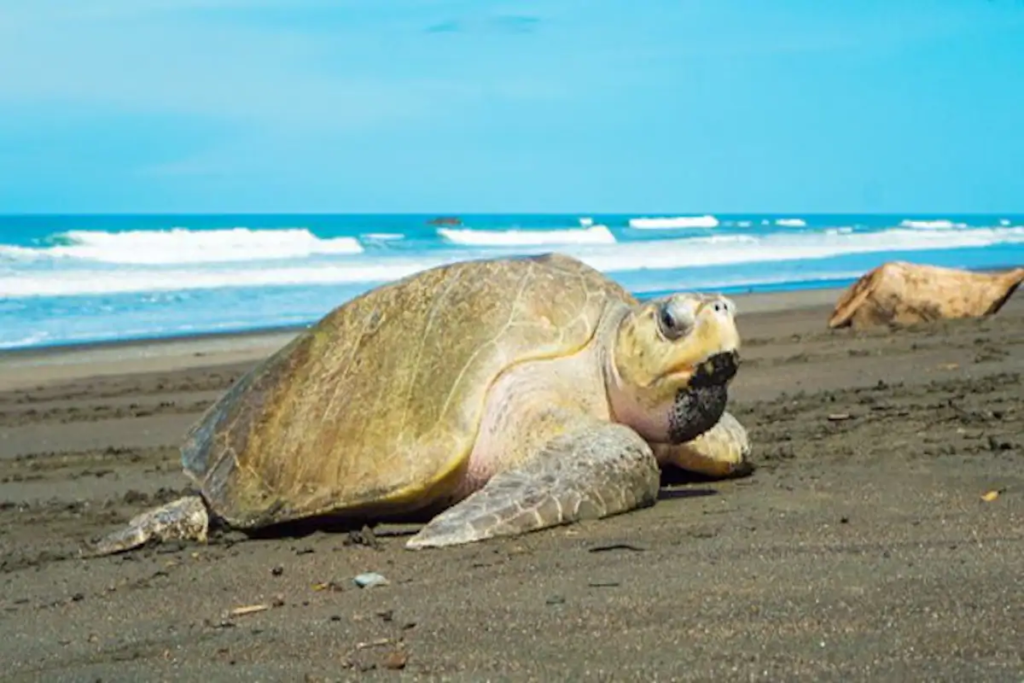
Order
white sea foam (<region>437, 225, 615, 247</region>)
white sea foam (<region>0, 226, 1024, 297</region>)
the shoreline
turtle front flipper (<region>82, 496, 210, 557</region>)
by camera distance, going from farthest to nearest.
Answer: white sea foam (<region>437, 225, 615, 247</region>) < white sea foam (<region>0, 226, 1024, 297</region>) < the shoreline < turtle front flipper (<region>82, 496, 210, 557</region>)

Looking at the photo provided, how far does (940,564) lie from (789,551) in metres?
0.47

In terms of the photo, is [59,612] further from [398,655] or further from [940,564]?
[940,564]

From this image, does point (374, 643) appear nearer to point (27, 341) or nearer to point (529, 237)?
point (27, 341)

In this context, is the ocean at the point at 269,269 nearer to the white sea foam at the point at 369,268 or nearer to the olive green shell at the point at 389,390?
the white sea foam at the point at 369,268

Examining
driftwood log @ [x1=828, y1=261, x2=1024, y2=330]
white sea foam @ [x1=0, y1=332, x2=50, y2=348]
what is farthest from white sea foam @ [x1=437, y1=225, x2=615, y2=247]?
driftwood log @ [x1=828, y1=261, x2=1024, y2=330]

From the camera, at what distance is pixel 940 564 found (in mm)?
3438

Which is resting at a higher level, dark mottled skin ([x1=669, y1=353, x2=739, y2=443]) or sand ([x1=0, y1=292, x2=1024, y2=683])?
dark mottled skin ([x1=669, y1=353, x2=739, y2=443])

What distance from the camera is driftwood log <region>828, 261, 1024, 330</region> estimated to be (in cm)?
1328

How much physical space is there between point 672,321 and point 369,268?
2981cm

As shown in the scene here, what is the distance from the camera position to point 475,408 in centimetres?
511

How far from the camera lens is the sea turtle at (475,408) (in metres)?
4.91

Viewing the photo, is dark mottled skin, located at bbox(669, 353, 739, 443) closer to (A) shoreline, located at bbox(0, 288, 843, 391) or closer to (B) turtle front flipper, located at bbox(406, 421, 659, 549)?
(B) turtle front flipper, located at bbox(406, 421, 659, 549)

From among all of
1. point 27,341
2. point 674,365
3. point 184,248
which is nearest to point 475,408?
point 674,365

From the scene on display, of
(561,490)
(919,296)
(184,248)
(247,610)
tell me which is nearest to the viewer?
(247,610)
